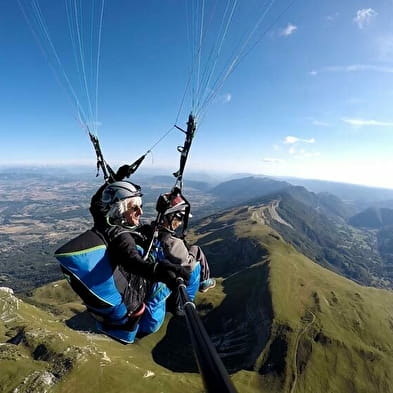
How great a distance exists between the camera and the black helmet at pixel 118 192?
7.97 m

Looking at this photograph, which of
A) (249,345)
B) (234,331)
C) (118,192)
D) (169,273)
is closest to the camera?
(169,273)

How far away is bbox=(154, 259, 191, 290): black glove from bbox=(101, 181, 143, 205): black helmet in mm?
2140

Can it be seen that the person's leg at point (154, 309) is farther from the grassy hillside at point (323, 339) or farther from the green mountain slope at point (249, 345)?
the grassy hillside at point (323, 339)

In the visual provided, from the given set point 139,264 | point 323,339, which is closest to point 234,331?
point 323,339

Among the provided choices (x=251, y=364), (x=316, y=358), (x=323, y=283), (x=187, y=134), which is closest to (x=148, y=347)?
(x=251, y=364)

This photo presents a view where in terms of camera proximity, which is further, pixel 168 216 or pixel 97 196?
pixel 168 216

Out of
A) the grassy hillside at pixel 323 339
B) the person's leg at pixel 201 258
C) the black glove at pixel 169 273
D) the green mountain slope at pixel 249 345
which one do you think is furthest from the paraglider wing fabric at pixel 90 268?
the grassy hillside at pixel 323 339

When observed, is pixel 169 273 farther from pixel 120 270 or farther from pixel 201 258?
pixel 201 258

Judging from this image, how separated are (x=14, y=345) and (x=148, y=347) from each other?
54.0 meters

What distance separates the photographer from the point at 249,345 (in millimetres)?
138375

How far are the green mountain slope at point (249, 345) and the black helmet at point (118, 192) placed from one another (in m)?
90.1

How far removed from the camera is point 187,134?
478 inches

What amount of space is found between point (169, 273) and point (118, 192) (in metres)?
2.63

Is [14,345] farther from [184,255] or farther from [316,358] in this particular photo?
[184,255]
